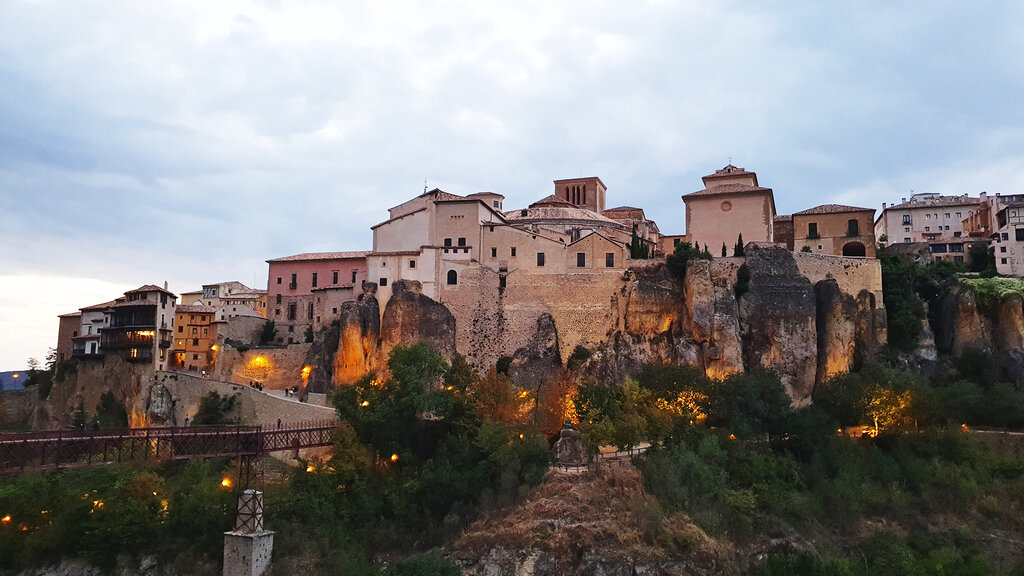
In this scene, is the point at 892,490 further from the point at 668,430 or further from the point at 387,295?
the point at 387,295

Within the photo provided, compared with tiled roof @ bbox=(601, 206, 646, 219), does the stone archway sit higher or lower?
lower

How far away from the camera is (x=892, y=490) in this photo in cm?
3891

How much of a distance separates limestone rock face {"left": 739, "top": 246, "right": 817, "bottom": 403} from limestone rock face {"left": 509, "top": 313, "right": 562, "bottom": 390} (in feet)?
35.2

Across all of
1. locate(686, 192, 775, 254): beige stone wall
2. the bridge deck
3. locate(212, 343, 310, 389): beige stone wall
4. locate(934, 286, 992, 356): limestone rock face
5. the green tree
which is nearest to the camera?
the bridge deck

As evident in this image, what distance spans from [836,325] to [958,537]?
1446cm

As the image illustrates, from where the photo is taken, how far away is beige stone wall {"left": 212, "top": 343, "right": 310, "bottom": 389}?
55.4 m

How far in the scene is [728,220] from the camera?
5559 cm

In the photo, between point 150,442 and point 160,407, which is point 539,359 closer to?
point 150,442

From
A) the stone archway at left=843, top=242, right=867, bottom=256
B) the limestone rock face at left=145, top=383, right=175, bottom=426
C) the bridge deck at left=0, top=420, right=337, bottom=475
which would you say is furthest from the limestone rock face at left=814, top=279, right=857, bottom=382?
the limestone rock face at left=145, top=383, right=175, bottom=426

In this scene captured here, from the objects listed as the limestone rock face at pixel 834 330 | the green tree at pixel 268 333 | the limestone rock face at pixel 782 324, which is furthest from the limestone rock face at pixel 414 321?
the limestone rock face at pixel 834 330

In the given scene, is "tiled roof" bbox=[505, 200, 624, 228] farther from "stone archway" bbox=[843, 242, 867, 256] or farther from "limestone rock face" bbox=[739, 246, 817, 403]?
"stone archway" bbox=[843, 242, 867, 256]

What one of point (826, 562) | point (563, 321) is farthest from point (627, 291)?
point (826, 562)

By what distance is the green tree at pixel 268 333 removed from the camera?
5919 centimetres

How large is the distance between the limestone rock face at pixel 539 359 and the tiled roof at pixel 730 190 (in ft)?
45.9
